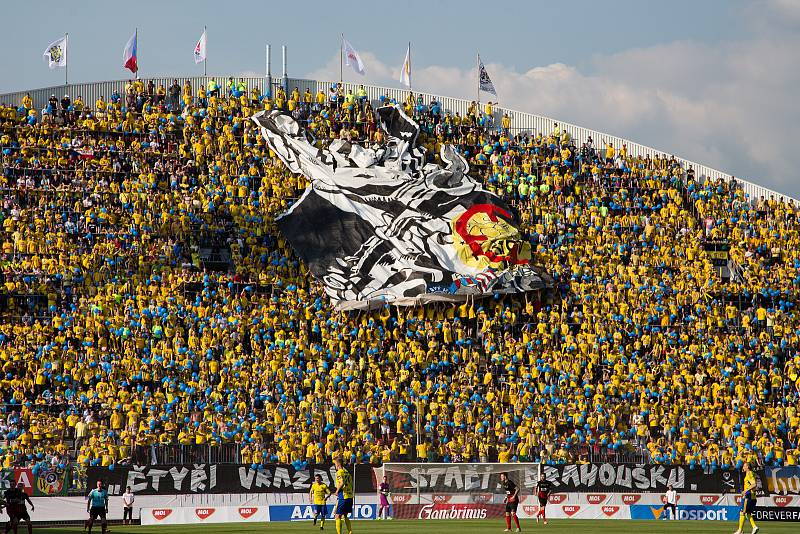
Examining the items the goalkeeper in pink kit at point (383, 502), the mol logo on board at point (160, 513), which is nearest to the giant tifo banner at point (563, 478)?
the goalkeeper in pink kit at point (383, 502)

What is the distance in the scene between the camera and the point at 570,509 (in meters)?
42.2

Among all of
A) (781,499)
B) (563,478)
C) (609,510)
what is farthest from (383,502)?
(781,499)

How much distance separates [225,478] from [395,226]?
1595 centimetres

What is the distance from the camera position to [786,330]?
52250 millimetres

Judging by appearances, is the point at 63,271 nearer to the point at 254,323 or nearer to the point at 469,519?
the point at 254,323

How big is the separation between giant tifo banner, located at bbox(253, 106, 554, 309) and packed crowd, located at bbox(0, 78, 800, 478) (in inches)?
36.7

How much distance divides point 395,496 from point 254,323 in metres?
10.6

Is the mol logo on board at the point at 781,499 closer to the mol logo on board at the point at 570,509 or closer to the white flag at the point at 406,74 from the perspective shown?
the mol logo on board at the point at 570,509

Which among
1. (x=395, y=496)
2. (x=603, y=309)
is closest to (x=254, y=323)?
(x=395, y=496)

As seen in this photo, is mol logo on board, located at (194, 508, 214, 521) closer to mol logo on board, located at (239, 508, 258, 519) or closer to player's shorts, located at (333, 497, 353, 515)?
mol logo on board, located at (239, 508, 258, 519)

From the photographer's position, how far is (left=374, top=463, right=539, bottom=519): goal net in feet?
137

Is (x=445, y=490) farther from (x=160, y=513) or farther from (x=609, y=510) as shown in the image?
(x=160, y=513)

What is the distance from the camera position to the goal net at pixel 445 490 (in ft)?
137

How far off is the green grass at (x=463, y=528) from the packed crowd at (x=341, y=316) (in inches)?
225
